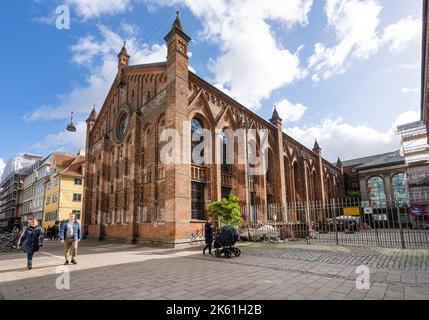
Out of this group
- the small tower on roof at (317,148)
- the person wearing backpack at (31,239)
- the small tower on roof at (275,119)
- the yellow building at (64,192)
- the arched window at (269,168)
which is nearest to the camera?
the person wearing backpack at (31,239)

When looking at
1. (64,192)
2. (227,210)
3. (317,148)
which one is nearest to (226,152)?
(227,210)

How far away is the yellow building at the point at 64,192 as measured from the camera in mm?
35812

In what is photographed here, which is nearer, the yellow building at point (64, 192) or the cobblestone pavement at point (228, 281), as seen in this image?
the cobblestone pavement at point (228, 281)

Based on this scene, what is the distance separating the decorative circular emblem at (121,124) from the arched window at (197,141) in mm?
6660

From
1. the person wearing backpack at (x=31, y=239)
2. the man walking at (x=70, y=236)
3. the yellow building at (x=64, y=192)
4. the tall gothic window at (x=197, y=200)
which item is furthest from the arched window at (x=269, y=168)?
the yellow building at (x=64, y=192)

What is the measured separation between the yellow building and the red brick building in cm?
1346

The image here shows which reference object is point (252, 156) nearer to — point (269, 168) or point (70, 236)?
point (269, 168)

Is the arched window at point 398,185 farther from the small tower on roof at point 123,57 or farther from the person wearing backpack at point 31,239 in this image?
the person wearing backpack at point 31,239

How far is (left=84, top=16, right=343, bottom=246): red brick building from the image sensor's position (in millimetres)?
15008

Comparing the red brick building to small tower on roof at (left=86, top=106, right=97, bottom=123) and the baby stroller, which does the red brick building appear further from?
the baby stroller

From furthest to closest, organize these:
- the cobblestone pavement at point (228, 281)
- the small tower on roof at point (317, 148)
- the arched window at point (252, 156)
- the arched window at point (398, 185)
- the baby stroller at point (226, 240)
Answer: the arched window at point (398, 185), the small tower on roof at point (317, 148), the arched window at point (252, 156), the baby stroller at point (226, 240), the cobblestone pavement at point (228, 281)

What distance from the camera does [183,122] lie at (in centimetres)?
1537

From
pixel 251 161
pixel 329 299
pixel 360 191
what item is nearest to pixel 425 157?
pixel 360 191
